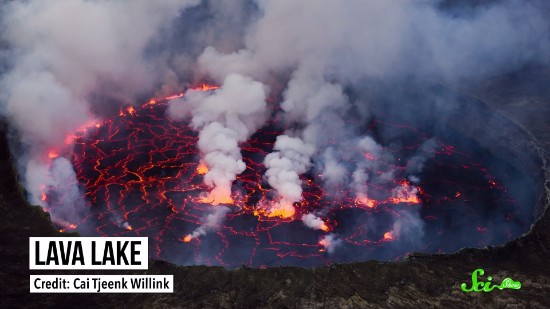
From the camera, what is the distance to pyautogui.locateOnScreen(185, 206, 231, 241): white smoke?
1041 inches

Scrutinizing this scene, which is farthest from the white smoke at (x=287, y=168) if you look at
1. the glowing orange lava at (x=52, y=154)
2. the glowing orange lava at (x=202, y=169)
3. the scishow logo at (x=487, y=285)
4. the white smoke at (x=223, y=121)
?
the glowing orange lava at (x=52, y=154)

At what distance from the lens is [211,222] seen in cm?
2728

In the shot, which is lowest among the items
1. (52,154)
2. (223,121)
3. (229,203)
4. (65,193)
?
(229,203)

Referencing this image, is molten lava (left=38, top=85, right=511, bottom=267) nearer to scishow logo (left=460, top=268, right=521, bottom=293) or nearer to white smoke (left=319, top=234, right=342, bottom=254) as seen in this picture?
white smoke (left=319, top=234, right=342, bottom=254)

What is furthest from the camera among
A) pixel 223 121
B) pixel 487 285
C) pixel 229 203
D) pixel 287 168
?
pixel 223 121

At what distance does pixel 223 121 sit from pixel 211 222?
41.8 feet

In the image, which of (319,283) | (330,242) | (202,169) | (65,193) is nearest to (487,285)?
(319,283)

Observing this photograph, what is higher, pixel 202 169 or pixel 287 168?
pixel 202 169

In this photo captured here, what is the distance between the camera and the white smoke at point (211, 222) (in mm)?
26438

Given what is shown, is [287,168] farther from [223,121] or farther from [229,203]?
[223,121]

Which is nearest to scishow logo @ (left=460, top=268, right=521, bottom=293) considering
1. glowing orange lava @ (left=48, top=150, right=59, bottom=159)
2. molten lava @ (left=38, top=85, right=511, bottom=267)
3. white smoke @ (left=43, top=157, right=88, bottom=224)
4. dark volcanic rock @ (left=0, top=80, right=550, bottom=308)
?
dark volcanic rock @ (left=0, top=80, right=550, bottom=308)

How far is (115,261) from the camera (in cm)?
1894

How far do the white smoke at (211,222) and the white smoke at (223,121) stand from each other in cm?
121

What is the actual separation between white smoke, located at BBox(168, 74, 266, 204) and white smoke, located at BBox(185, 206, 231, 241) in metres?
1.21
